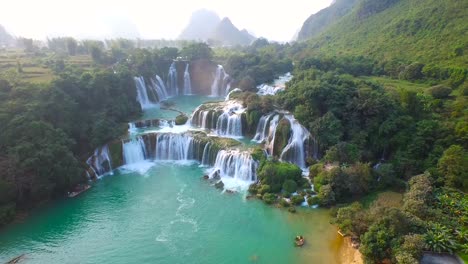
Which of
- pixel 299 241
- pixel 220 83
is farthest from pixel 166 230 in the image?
pixel 220 83

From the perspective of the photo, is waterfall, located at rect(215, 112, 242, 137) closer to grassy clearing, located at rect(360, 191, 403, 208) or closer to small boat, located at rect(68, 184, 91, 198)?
small boat, located at rect(68, 184, 91, 198)

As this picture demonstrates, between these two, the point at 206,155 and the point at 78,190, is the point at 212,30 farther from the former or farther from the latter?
the point at 78,190

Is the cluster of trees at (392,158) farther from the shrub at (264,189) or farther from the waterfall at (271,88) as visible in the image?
the waterfall at (271,88)

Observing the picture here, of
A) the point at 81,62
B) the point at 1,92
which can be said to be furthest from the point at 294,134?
the point at 81,62

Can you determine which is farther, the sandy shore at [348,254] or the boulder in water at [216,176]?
the boulder in water at [216,176]

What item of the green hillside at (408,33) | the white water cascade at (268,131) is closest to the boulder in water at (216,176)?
the white water cascade at (268,131)

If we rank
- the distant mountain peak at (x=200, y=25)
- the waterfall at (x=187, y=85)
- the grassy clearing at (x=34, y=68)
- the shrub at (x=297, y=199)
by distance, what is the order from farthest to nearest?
the distant mountain peak at (x=200, y=25)
the waterfall at (x=187, y=85)
the grassy clearing at (x=34, y=68)
the shrub at (x=297, y=199)

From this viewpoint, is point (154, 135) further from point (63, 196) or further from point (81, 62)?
point (81, 62)
